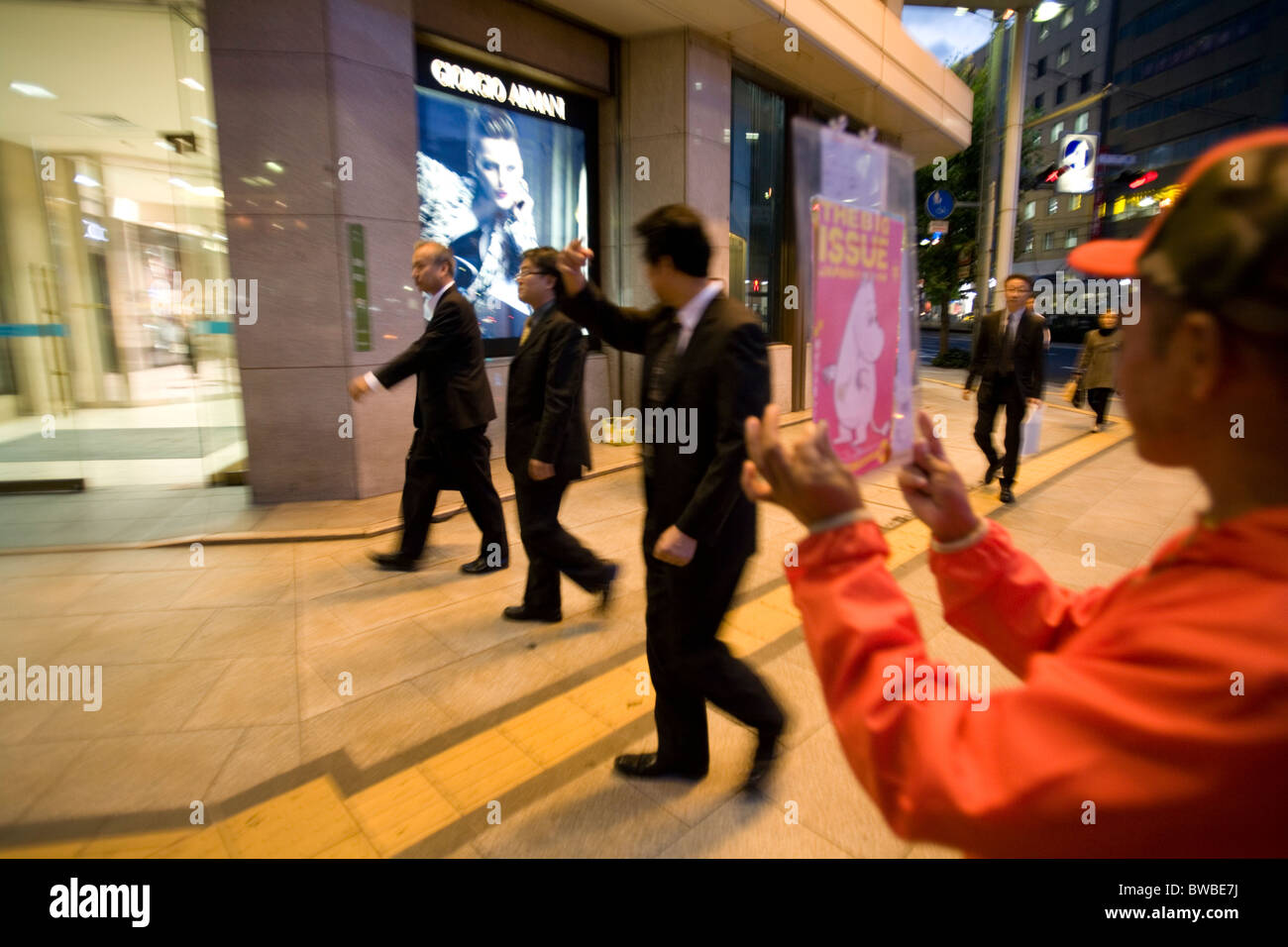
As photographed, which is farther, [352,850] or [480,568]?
[480,568]

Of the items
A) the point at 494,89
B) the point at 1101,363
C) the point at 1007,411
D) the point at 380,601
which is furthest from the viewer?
the point at 1101,363

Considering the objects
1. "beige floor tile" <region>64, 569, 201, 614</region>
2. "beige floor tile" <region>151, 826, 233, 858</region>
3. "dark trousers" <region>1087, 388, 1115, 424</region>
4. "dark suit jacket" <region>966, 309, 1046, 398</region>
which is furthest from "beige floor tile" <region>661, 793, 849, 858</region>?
Answer: "dark trousers" <region>1087, 388, 1115, 424</region>

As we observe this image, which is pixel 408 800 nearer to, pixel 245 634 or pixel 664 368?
pixel 664 368

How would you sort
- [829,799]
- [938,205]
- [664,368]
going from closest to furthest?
1. [664,368]
2. [829,799]
3. [938,205]

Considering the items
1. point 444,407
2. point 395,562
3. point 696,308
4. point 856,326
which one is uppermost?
point 696,308

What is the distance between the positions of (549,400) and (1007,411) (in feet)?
16.0

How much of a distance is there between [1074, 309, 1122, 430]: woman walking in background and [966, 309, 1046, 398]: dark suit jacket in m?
4.68

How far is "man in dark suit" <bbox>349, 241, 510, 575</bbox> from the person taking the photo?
4.31 meters

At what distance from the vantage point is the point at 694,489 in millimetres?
2375

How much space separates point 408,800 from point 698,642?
1.20 metres

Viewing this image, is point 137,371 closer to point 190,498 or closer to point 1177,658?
point 190,498

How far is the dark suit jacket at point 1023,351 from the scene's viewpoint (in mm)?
6434

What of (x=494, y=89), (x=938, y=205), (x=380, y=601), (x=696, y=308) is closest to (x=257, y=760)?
(x=380, y=601)

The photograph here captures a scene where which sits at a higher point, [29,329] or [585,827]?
[29,329]
